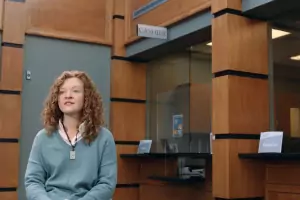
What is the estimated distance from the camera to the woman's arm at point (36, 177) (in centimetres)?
172

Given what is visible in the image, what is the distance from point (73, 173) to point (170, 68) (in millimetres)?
3404

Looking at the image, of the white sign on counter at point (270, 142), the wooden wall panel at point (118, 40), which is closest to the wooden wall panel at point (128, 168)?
the wooden wall panel at point (118, 40)

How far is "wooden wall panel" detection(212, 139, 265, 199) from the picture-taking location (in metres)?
A: 3.35

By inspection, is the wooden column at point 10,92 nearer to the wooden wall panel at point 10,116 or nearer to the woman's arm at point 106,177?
the wooden wall panel at point 10,116

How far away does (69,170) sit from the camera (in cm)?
178

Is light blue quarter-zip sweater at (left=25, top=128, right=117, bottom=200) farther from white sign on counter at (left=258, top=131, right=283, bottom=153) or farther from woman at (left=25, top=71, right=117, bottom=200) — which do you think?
white sign on counter at (left=258, top=131, right=283, bottom=153)

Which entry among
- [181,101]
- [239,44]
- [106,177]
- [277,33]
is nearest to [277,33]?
[277,33]

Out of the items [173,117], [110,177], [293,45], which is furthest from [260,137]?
[110,177]

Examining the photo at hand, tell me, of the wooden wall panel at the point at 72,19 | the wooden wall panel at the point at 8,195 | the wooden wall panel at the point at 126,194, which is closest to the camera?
the wooden wall panel at the point at 8,195

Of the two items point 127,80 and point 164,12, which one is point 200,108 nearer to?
point 164,12

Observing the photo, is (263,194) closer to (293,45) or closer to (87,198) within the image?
(293,45)

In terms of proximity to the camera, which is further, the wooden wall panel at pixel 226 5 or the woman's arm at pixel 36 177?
the wooden wall panel at pixel 226 5

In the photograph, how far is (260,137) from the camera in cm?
351

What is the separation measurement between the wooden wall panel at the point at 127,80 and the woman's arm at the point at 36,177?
3.43 m
